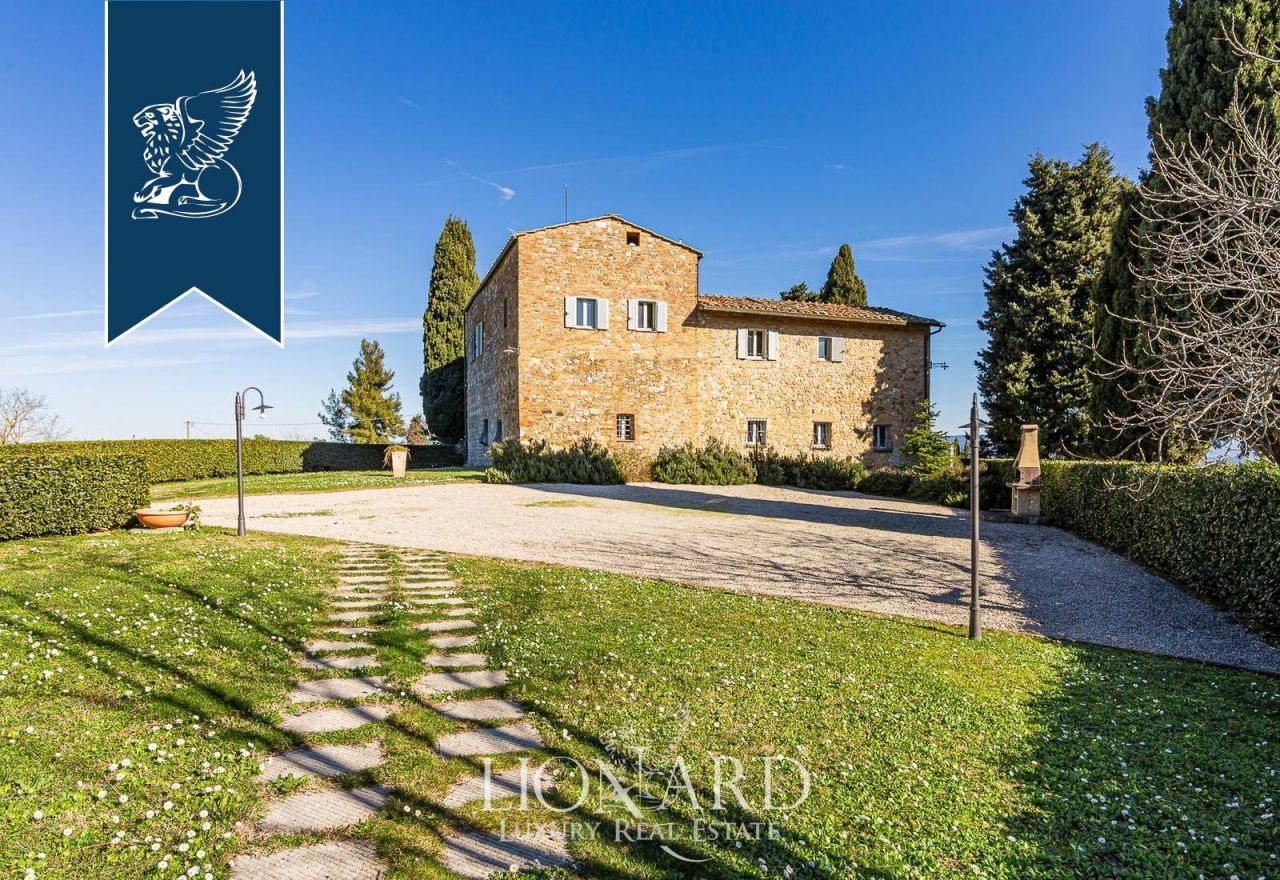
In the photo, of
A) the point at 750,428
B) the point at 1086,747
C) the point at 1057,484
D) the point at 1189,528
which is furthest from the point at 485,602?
the point at 750,428

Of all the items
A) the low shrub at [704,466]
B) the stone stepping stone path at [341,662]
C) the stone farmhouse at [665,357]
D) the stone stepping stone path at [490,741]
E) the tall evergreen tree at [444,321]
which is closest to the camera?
the stone stepping stone path at [490,741]

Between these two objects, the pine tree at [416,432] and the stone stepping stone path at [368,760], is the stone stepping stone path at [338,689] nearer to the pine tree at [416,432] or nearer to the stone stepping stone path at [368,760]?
the stone stepping stone path at [368,760]

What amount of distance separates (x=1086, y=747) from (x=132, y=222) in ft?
33.8

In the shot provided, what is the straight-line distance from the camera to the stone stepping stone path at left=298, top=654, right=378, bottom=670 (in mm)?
4480

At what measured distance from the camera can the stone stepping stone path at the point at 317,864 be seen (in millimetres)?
2393

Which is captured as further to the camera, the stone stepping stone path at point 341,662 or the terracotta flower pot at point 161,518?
the terracotta flower pot at point 161,518

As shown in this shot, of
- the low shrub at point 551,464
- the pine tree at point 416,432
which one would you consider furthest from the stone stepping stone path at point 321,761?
the pine tree at point 416,432

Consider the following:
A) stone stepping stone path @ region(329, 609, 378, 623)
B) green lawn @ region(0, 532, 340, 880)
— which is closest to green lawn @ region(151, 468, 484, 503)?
green lawn @ region(0, 532, 340, 880)

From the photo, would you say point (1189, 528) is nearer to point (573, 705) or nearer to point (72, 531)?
point (573, 705)

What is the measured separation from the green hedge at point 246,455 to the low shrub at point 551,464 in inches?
393

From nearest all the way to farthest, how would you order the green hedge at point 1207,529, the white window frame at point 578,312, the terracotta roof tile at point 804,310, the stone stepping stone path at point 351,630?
the stone stepping stone path at point 351,630, the green hedge at point 1207,529, the white window frame at point 578,312, the terracotta roof tile at point 804,310

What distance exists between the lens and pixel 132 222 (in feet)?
25.0

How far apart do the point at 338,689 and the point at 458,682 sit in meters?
0.73

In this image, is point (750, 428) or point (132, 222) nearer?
point (132, 222)
